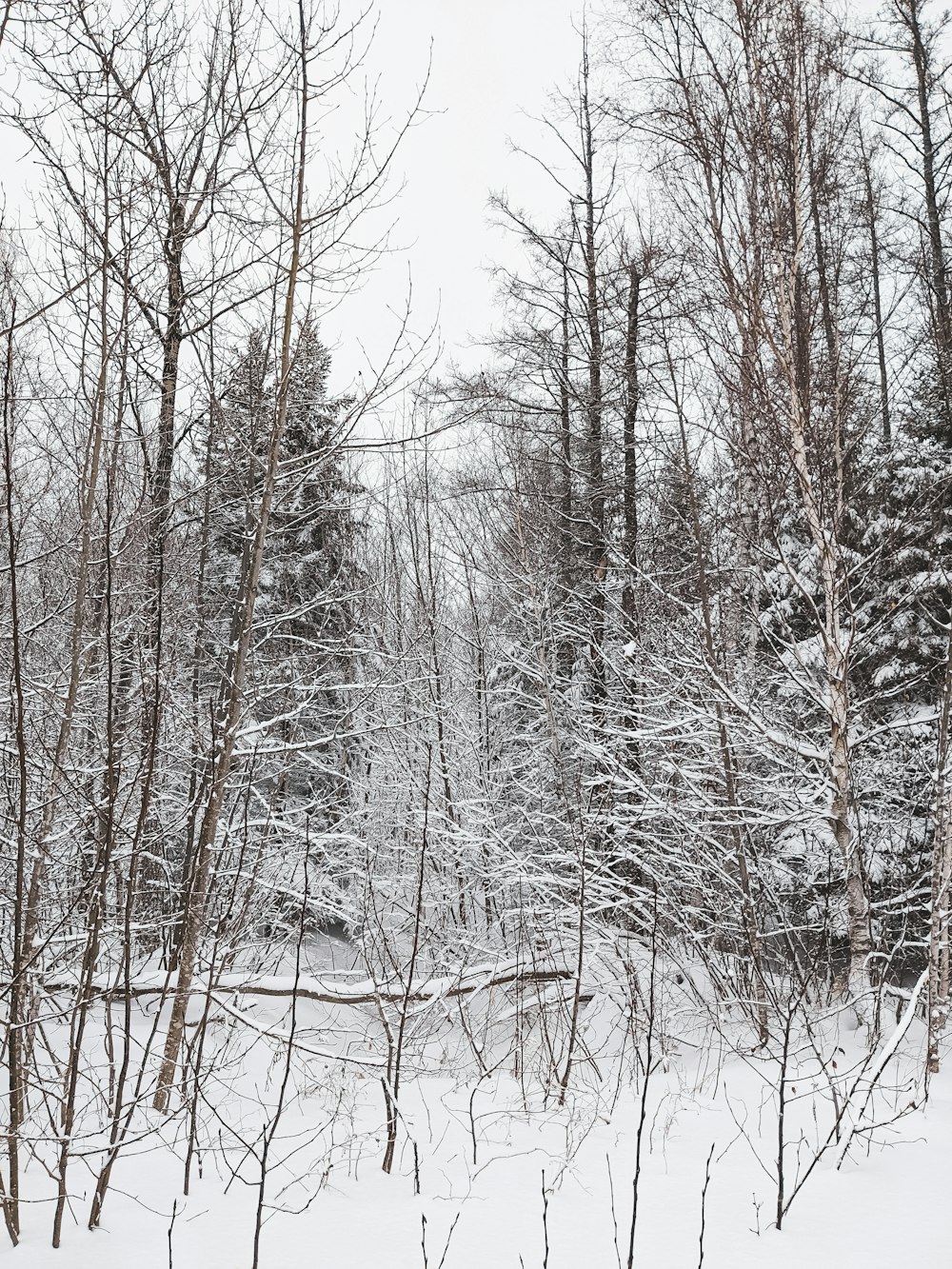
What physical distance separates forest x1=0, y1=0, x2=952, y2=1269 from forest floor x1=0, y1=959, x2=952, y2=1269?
0.02 metres

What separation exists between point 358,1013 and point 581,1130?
4.49 m

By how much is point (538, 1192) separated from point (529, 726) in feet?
26.6

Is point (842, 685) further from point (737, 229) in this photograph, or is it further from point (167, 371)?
point (167, 371)

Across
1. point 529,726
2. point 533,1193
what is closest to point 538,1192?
point 533,1193

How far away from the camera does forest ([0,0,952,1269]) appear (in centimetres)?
294

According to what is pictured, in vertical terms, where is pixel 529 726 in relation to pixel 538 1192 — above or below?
above

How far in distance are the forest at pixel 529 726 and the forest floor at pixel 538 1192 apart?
24mm

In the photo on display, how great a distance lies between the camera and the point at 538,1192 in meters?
3.07

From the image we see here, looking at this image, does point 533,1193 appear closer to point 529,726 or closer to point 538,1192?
point 538,1192

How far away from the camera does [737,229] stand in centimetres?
610

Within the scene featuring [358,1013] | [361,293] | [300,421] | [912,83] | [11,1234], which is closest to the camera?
[11,1234]

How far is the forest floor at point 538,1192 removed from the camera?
2533mm

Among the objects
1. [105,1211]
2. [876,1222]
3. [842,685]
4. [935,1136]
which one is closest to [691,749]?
[842,685]

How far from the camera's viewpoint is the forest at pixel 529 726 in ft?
9.64
